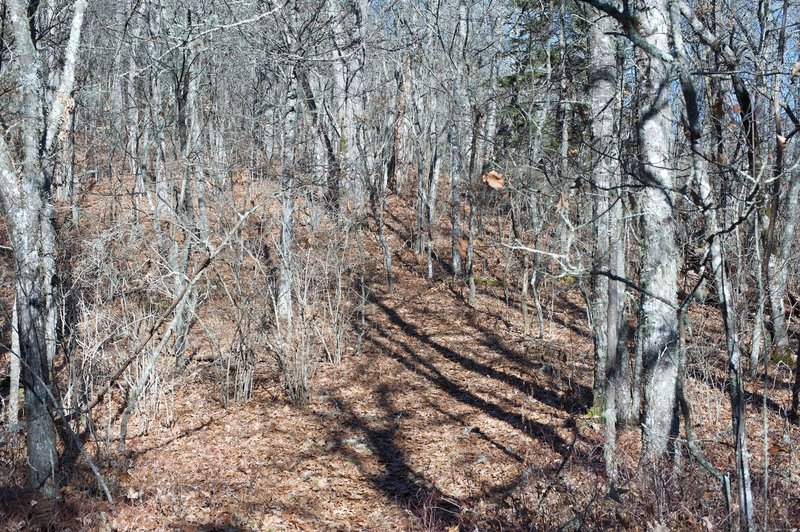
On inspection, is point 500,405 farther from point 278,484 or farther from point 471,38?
point 471,38

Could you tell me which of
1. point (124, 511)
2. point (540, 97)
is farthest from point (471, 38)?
point (124, 511)

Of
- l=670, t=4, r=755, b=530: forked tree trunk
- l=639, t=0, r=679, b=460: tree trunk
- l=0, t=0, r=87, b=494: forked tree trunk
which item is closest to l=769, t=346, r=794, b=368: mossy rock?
l=639, t=0, r=679, b=460: tree trunk

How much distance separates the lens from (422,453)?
23.0ft

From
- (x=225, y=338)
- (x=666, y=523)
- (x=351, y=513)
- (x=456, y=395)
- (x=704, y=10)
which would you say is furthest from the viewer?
(x=225, y=338)

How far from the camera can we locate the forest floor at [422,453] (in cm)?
507

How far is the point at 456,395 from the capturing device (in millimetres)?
8734

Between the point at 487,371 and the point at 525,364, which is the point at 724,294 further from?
the point at 525,364

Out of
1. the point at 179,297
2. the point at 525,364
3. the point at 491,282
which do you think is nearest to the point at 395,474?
the point at 179,297

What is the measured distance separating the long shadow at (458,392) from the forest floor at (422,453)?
3cm

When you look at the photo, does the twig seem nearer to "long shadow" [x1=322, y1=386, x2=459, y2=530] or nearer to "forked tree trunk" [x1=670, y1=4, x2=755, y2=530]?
"long shadow" [x1=322, y1=386, x2=459, y2=530]

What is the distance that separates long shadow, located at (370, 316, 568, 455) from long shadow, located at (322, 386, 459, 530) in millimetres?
1027

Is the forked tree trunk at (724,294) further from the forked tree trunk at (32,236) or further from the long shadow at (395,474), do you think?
the forked tree trunk at (32,236)

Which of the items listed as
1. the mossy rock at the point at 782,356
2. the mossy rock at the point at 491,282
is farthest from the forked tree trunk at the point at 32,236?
the mossy rock at the point at 491,282

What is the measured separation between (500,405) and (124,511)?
184 inches
